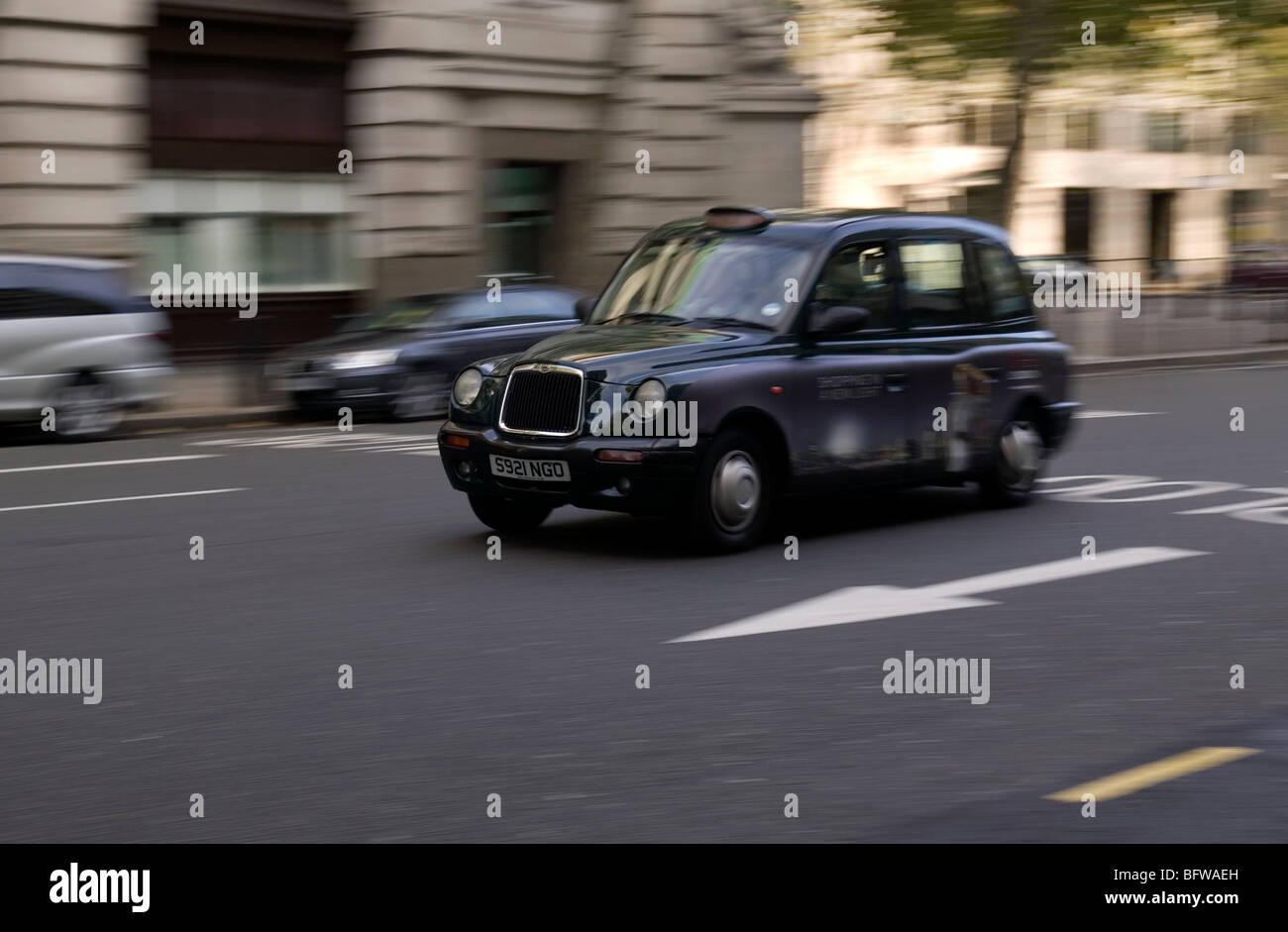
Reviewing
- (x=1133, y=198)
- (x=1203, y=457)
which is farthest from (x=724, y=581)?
(x=1133, y=198)

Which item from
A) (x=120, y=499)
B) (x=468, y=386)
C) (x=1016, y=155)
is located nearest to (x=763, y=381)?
(x=468, y=386)

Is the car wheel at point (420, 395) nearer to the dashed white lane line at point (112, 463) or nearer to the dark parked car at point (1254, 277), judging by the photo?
the dashed white lane line at point (112, 463)

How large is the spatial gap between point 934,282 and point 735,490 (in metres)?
2.20

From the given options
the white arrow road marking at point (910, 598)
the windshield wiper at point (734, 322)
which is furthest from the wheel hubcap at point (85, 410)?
the white arrow road marking at point (910, 598)

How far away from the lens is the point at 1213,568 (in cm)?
896

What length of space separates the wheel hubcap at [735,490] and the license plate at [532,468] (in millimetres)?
766

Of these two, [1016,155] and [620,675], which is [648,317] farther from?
[1016,155]

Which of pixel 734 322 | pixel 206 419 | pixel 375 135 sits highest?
pixel 375 135

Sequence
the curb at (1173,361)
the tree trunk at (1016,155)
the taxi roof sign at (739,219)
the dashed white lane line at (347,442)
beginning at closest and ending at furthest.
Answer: the taxi roof sign at (739,219) → the dashed white lane line at (347,442) → the curb at (1173,361) → the tree trunk at (1016,155)

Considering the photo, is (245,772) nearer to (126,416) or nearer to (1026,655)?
(1026,655)

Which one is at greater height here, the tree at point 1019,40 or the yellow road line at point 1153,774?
the tree at point 1019,40

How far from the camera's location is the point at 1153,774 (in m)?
5.37

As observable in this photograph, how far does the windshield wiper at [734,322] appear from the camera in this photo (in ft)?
32.0
